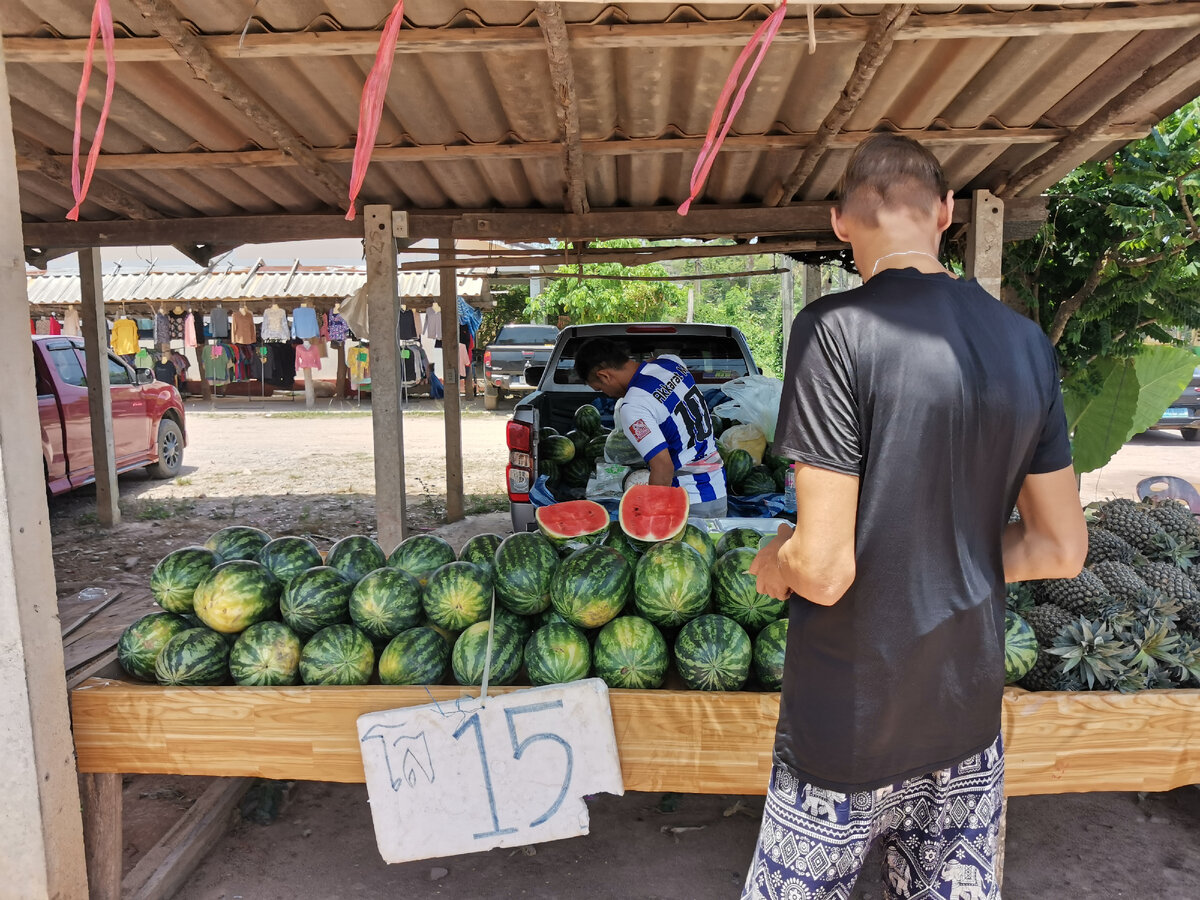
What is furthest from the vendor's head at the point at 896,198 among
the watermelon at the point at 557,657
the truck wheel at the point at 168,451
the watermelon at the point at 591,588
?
the truck wheel at the point at 168,451

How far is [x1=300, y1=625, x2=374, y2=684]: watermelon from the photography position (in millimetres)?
2596

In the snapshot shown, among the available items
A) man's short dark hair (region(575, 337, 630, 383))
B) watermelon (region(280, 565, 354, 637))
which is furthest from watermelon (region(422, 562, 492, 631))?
man's short dark hair (region(575, 337, 630, 383))

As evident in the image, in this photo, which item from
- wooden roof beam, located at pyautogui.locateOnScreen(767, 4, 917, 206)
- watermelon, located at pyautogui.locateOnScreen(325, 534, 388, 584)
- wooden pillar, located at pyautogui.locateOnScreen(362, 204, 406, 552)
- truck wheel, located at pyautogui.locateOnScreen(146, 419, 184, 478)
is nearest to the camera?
watermelon, located at pyautogui.locateOnScreen(325, 534, 388, 584)

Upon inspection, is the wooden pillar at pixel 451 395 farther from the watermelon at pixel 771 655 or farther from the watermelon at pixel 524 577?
Answer: the watermelon at pixel 771 655

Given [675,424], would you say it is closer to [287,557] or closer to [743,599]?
[743,599]

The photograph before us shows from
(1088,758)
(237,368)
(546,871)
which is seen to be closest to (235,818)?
(546,871)

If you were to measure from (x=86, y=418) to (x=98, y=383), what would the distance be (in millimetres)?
1323

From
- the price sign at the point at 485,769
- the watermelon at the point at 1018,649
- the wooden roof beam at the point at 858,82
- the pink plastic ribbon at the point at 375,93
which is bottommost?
the price sign at the point at 485,769

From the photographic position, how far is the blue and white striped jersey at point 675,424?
4.41 metres

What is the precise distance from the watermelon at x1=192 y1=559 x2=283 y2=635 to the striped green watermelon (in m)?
0.08

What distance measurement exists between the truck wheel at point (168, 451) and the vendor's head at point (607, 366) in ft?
31.2

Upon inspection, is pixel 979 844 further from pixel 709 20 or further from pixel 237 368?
pixel 237 368

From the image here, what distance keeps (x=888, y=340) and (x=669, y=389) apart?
3008mm

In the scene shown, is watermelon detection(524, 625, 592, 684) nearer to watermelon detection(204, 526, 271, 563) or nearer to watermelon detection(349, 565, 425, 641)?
watermelon detection(349, 565, 425, 641)
